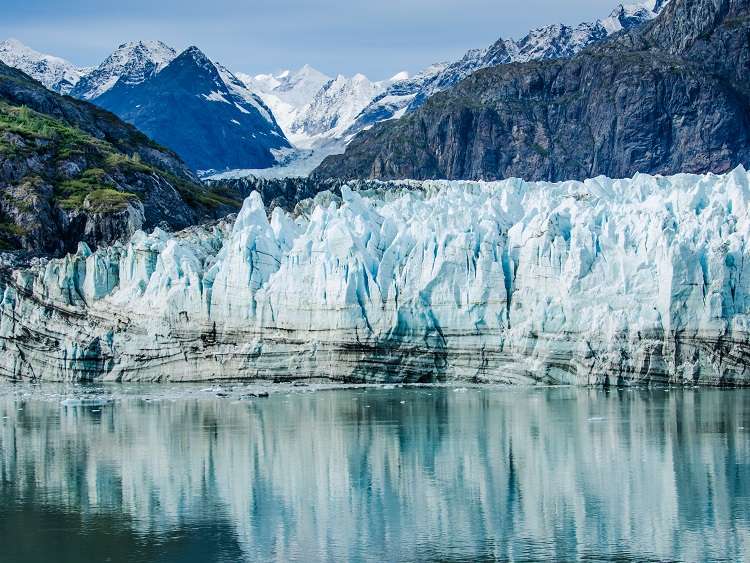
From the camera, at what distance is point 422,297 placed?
4625 cm

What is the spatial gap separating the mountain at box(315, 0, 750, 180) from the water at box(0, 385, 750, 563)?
279ft

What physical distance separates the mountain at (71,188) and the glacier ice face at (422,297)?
1868 centimetres

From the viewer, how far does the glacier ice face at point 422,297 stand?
4256cm

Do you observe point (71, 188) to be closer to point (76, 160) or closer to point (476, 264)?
point (76, 160)

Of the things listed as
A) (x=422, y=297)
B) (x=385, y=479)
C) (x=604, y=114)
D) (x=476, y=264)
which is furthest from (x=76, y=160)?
(x=385, y=479)

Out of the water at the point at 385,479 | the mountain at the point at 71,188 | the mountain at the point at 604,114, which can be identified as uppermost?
the mountain at the point at 604,114

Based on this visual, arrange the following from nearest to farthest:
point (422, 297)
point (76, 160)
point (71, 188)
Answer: point (422, 297), point (71, 188), point (76, 160)

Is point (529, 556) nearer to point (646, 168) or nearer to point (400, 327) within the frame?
point (400, 327)

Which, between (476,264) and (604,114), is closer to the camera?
(476,264)

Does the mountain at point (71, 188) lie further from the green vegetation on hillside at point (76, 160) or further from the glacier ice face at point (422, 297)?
the glacier ice face at point (422, 297)

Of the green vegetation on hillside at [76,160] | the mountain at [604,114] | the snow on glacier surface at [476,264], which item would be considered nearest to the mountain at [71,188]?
the green vegetation on hillside at [76,160]

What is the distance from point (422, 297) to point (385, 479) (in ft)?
64.8

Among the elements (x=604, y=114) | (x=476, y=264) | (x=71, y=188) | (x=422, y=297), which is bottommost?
(x=422, y=297)

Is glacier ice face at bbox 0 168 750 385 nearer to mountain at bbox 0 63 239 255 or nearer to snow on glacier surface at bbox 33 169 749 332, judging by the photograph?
snow on glacier surface at bbox 33 169 749 332
